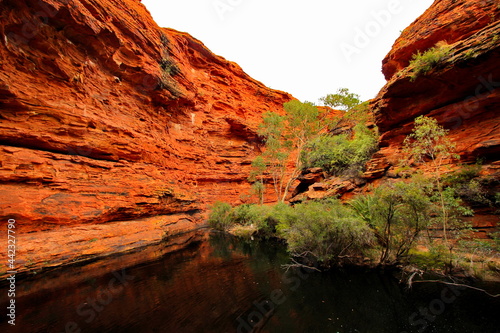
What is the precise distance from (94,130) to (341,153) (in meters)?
19.3

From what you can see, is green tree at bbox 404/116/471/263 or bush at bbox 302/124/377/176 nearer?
green tree at bbox 404/116/471/263

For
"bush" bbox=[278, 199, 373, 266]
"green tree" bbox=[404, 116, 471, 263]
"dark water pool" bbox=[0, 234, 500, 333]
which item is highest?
"green tree" bbox=[404, 116, 471, 263]

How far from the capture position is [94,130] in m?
13.5

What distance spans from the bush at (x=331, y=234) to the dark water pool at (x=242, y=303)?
727 mm

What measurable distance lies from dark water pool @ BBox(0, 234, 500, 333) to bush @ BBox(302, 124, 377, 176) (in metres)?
9.53

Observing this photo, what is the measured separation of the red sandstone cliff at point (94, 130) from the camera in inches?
395

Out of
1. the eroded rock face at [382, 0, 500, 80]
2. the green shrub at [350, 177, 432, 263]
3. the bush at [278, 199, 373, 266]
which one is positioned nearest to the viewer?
the green shrub at [350, 177, 432, 263]

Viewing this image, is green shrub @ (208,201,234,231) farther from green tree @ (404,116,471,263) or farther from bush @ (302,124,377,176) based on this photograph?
green tree @ (404,116,471,263)

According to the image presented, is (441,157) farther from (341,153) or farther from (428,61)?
(341,153)

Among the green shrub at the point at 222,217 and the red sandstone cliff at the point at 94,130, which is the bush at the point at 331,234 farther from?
the red sandstone cliff at the point at 94,130

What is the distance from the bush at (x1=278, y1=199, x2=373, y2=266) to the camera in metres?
6.74

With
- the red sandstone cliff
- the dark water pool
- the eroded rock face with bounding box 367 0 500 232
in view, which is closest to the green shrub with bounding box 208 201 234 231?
the red sandstone cliff

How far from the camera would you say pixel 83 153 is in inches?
505

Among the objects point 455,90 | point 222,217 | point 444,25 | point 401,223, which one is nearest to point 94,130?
point 222,217
